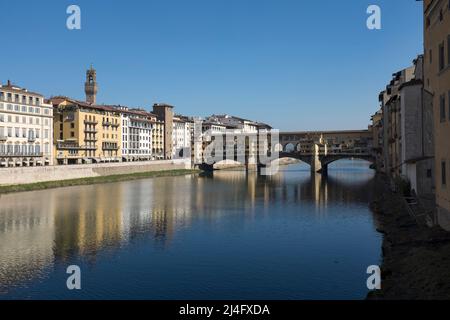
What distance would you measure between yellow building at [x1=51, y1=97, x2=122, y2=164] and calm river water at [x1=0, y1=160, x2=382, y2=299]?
41.2 metres

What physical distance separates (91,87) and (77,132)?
44876 mm

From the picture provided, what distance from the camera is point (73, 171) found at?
78062 mm

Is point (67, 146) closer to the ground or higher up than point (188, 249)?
higher up

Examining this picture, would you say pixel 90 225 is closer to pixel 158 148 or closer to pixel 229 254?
pixel 229 254

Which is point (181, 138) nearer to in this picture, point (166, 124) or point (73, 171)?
point (166, 124)

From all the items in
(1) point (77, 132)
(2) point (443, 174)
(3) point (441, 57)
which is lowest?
(2) point (443, 174)

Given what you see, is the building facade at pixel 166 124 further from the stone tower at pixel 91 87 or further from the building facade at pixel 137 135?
the stone tower at pixel 91 87

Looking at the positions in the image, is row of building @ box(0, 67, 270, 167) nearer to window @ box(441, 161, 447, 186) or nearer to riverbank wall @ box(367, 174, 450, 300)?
riverbank wall @ box(367, 174, 450, 300)

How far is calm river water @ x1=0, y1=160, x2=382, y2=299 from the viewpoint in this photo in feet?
66.8

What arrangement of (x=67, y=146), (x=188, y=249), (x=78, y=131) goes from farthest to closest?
(x=78, y=131) < (x=67, y=146) < (x=188, y=249)

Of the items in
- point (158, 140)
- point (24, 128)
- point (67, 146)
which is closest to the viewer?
point (24, 128)

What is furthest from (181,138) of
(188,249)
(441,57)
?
(441,57)

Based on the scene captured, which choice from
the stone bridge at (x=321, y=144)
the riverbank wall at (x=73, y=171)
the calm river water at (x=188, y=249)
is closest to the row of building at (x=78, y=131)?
the riverbank wall at (x=73, y=171)
